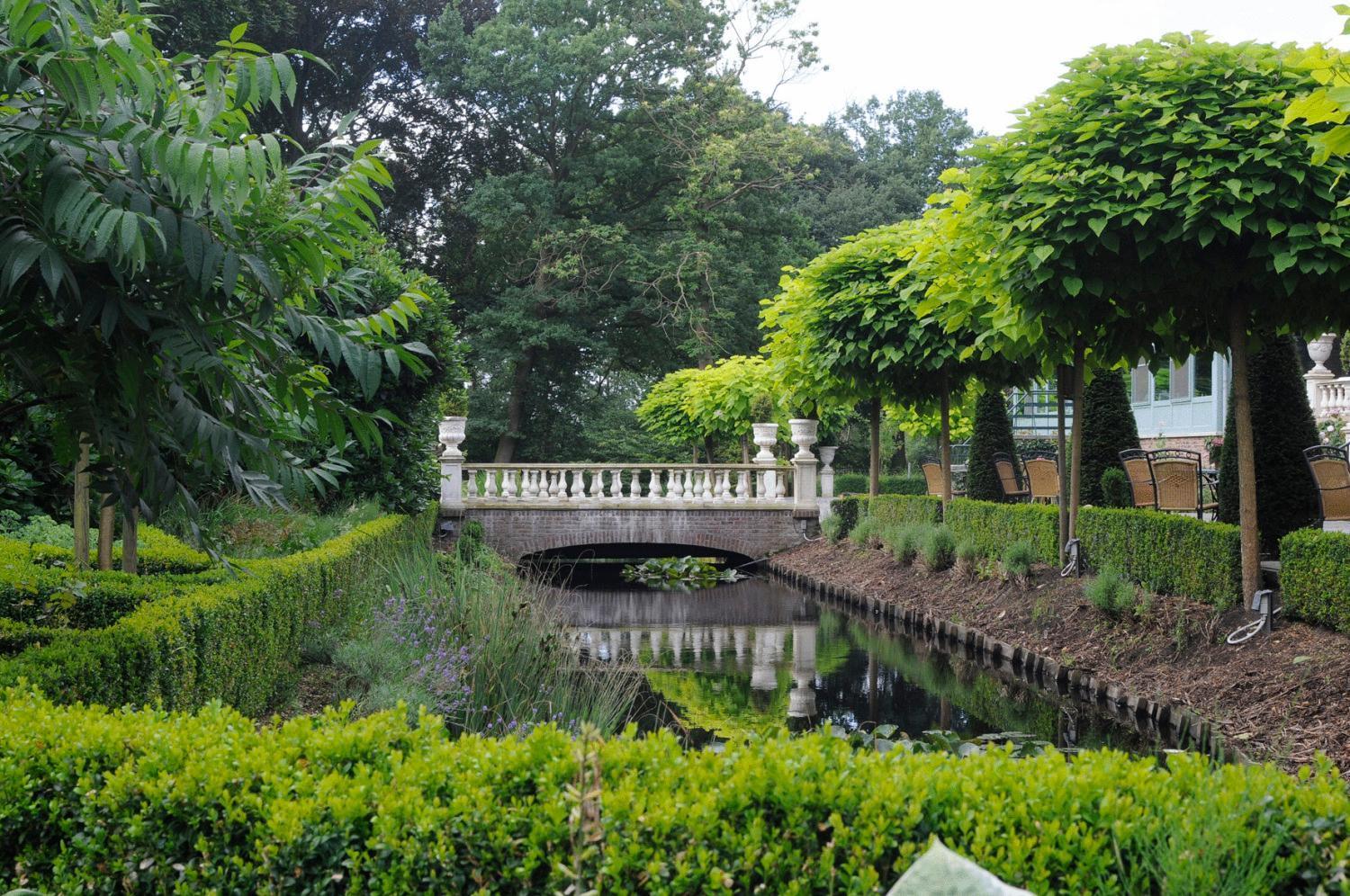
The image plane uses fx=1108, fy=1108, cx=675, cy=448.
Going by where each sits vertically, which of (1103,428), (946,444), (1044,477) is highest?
(1103,428)

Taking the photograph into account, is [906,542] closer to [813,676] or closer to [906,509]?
[906,509]

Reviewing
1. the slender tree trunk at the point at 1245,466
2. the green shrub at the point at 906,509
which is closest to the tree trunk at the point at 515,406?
the green shrub at the point at 906,509

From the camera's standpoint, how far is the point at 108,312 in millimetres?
2725

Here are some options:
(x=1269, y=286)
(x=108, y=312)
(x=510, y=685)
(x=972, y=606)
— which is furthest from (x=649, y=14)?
(x=108, y=312)

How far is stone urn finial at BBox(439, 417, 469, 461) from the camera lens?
746 inches

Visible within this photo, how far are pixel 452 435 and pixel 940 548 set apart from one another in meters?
9.36

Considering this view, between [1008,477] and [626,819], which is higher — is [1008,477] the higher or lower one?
the higher one

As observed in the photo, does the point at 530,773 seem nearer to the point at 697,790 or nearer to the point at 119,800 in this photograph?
the point at 697,790

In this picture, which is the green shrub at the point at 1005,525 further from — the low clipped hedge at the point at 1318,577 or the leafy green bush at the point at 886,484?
the leafy green bush at the point at 886,484

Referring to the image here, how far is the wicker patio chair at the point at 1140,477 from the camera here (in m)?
10.2

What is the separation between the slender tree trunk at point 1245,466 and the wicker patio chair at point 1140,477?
2434mm

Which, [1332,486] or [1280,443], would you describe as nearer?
[1332,486]

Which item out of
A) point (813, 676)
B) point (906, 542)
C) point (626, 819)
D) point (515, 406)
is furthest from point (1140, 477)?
point (515, 406)

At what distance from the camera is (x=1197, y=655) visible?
7383mm
